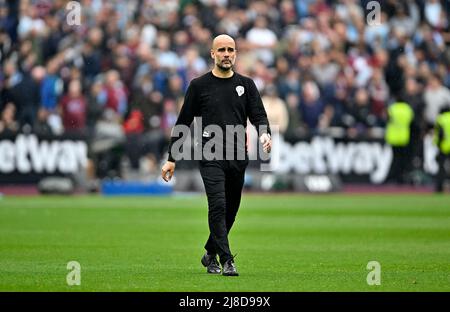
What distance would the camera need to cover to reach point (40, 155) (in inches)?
1174

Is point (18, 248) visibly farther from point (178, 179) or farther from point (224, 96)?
point (178, 179)

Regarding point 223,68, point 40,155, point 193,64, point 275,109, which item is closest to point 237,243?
point 223,68

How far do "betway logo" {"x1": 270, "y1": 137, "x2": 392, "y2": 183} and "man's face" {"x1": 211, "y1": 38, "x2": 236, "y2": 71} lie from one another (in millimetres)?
17840

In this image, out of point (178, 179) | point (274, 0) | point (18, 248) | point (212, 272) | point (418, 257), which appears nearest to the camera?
point (212, 272)

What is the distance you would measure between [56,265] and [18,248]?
7.67ft

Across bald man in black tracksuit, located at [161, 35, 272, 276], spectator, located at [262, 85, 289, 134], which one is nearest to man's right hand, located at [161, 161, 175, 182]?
bald man in black tracksuit, located at [161, 35, 272, 276]

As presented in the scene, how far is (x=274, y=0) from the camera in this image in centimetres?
3581

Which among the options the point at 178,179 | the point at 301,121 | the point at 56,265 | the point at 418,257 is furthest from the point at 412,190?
the point at 56,265

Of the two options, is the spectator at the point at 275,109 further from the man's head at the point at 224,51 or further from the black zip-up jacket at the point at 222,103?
the man's head at the point at 224,51

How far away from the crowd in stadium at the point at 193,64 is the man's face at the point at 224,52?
57.0 ft

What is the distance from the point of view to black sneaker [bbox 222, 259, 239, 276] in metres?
12.9

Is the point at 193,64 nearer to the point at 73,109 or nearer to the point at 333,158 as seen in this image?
the point at 73,109

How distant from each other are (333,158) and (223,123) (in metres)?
18.6

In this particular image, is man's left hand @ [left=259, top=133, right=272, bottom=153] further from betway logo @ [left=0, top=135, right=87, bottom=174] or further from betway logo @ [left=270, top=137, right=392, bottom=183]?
betway logo @ [left=270, top=137, right=392, bottom=183]
